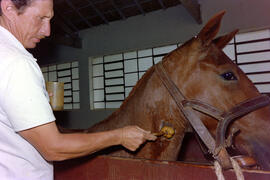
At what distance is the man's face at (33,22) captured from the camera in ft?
3.04

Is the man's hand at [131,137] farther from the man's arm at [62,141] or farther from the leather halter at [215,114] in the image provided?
the leather halter at [215,114]

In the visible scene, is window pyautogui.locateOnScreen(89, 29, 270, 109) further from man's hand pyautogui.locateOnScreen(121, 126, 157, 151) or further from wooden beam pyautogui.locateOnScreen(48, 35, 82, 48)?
man's hand pyautogui.locateOnScreen(121, 126, 157, 151)

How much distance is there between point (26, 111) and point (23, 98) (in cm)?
5

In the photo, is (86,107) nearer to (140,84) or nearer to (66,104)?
(66,104)

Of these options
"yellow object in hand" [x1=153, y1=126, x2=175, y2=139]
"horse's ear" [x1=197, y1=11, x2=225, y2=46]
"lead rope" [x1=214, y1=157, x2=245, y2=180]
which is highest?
"horse's ear" [x1=197, y1=11, x2=225, y2=46]

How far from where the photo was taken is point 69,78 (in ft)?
32.3

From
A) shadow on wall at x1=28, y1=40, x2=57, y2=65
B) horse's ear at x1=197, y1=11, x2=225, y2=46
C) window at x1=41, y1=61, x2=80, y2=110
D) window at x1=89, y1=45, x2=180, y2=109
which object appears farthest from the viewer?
shadow on wall at x1=28, y1=40, x2=57, y2=65

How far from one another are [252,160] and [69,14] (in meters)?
8.12

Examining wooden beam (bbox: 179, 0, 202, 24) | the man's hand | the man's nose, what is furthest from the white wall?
the man's nose

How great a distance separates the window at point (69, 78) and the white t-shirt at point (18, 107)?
8784 millimetres

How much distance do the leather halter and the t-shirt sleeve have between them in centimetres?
86

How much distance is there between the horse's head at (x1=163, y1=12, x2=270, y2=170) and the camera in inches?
50.4

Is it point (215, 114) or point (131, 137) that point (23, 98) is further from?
point (215, 114)

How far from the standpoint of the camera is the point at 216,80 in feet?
4.60
